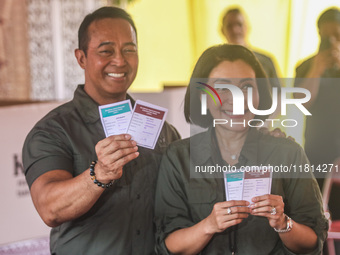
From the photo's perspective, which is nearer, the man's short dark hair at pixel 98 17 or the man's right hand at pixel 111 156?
the man's right hand at pixel 111 156

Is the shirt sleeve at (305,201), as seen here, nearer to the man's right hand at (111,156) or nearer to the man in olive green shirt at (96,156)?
the man in olive green shirt at (96,156)

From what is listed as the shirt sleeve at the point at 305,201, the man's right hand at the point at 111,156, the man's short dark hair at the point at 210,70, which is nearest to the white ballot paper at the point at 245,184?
the shirt sleeve at the point at 305,201

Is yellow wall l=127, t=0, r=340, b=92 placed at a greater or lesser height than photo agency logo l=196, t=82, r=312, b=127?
greater

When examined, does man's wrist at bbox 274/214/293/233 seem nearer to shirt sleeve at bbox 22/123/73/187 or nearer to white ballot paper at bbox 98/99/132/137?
white ballot paper at bbox 98/99/132/137

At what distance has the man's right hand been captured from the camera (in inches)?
50.9

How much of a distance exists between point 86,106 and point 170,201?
1.56 ft

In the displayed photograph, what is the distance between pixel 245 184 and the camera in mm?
1379

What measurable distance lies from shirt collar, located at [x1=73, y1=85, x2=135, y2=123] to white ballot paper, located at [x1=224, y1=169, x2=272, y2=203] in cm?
54

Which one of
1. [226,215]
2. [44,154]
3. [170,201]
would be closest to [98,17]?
[44,154]

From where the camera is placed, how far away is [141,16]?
1794mm

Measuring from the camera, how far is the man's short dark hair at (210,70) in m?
1.52

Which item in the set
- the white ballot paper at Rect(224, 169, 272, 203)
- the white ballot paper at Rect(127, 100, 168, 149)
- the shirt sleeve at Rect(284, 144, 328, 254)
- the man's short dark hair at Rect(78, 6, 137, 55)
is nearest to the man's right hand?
the white ballot paper at Rect(127, 100, 168, 149)

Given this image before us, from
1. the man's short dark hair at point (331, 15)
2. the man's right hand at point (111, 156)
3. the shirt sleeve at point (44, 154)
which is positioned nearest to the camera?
the man's right hand at point (111, 156)

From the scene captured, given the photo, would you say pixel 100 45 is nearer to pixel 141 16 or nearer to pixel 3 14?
pixel 141 16
